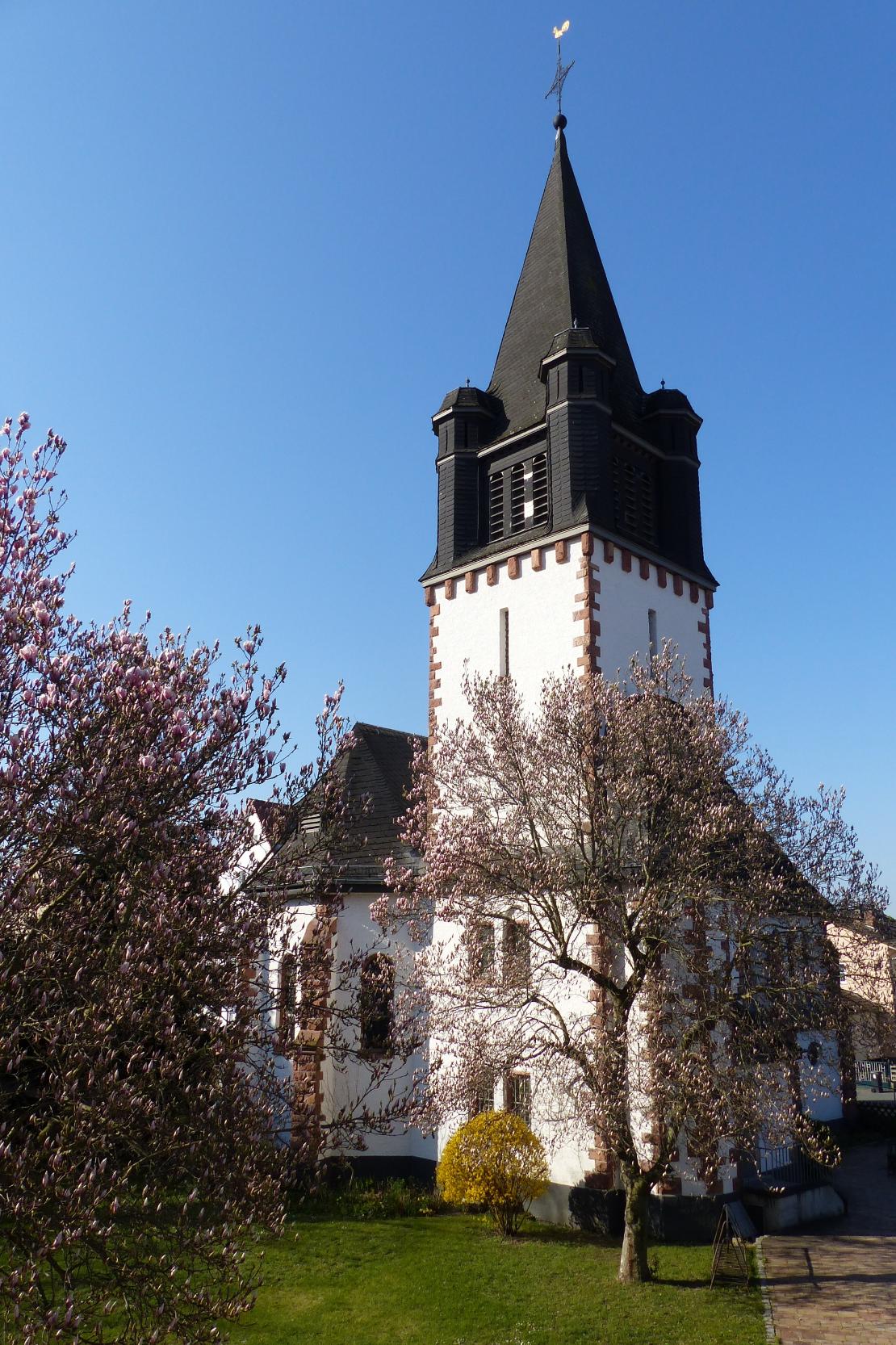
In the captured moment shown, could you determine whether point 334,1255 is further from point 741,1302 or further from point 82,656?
point 82,656

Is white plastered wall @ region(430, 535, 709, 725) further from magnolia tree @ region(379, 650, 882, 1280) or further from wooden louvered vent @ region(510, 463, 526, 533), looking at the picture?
magnolia tree @ region(379, 650, 882, 1280)

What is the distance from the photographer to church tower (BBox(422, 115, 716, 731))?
852 inches

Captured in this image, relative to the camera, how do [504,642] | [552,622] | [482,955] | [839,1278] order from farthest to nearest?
[504,642] → [552,622] → [482,955] → [839,1278]

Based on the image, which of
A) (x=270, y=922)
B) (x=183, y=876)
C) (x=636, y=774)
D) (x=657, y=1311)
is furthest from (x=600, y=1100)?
(x=183, y=876)

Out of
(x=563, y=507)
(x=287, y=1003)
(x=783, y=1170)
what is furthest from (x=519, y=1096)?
(x=287, y=1003)

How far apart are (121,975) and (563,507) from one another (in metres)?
17.2

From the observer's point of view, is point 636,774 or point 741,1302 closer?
point 741,1302

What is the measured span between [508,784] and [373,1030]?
9.30 metres

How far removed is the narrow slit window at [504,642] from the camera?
73.6 ft

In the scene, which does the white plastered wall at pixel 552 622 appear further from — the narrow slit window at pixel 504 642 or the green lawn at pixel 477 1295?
the green lawn at pixel 477 1295

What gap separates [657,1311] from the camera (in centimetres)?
1381

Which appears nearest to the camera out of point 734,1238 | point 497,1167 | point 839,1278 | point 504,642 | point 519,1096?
point 839,1278

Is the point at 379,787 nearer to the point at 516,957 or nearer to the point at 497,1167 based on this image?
the point at 516,957

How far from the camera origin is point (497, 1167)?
17828 mm
